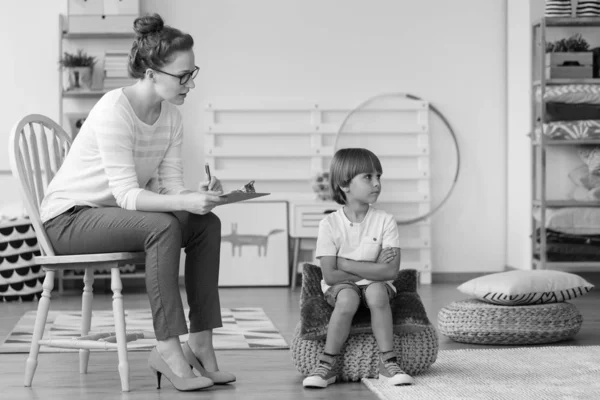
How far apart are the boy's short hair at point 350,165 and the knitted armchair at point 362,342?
0.38m

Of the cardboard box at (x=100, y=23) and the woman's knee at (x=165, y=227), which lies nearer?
the woman's knee at (x=165, y=227)

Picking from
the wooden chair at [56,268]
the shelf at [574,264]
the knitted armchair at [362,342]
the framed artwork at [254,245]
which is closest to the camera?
the wooden chair at [56,268]

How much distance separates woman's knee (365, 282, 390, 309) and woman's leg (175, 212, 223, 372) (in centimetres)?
44

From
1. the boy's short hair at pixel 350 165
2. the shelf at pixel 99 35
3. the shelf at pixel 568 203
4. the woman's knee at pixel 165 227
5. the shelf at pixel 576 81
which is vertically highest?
the shelf at pixel 99 35

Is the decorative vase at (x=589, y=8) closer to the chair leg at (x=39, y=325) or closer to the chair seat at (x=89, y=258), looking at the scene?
the chair seat at (x=89, y=258)

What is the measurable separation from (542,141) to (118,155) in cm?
312

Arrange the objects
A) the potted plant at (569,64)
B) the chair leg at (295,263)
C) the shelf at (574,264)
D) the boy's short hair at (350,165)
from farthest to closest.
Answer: the chair leg at (295,263) → the potted plant at (569,64) → the shelf at (574,264) → the boy's short hair at (350,165)

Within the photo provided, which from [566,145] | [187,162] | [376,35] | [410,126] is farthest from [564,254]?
[187,162]

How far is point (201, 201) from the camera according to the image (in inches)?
105

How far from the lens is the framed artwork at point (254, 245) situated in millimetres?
5820

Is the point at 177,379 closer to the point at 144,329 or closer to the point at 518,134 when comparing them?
the point at 144,329

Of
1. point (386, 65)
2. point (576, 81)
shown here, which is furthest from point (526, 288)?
point (386, 65)

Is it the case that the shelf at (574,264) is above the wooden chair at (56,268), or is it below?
below

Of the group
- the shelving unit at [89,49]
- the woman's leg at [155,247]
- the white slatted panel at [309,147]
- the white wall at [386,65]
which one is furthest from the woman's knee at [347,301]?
the shelving unit at [89,49]
